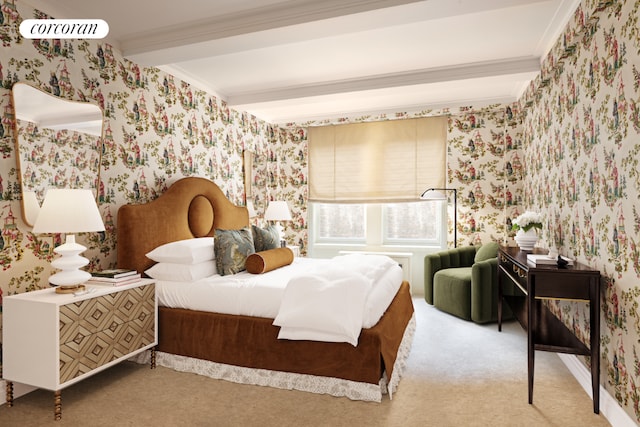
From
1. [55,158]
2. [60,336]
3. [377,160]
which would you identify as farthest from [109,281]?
[377,160]

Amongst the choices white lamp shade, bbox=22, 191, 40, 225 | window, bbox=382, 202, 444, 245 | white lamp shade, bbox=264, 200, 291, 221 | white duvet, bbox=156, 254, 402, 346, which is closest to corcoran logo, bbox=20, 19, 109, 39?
white lamp shade, bbox=22, 191, 40, 225

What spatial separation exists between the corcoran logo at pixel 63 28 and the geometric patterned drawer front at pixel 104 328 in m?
1.88

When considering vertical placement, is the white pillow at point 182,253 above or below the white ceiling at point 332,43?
below

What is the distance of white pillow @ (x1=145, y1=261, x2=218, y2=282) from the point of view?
3176mm

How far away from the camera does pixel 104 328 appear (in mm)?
2568

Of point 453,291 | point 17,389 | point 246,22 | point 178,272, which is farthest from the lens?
point 453,291

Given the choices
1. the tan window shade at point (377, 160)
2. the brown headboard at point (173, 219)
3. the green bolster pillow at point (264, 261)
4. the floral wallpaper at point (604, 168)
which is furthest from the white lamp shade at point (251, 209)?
the floral wallpaper at point (604, 168)

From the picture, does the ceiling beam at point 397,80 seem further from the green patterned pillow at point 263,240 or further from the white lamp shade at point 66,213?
the white lamp shade at point 66,213

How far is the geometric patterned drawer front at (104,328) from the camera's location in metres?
2.33

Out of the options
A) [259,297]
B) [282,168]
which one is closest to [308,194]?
[282,168]

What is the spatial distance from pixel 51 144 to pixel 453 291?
159 inches

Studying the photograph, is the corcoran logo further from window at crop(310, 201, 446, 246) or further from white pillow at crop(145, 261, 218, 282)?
window at crop(310, 201, 446, 246)

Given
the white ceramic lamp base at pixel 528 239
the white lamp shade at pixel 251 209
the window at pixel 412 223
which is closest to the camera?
the white ceramic lamp base at pixel 528 239

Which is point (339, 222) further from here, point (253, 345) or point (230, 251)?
point (253, 345)
